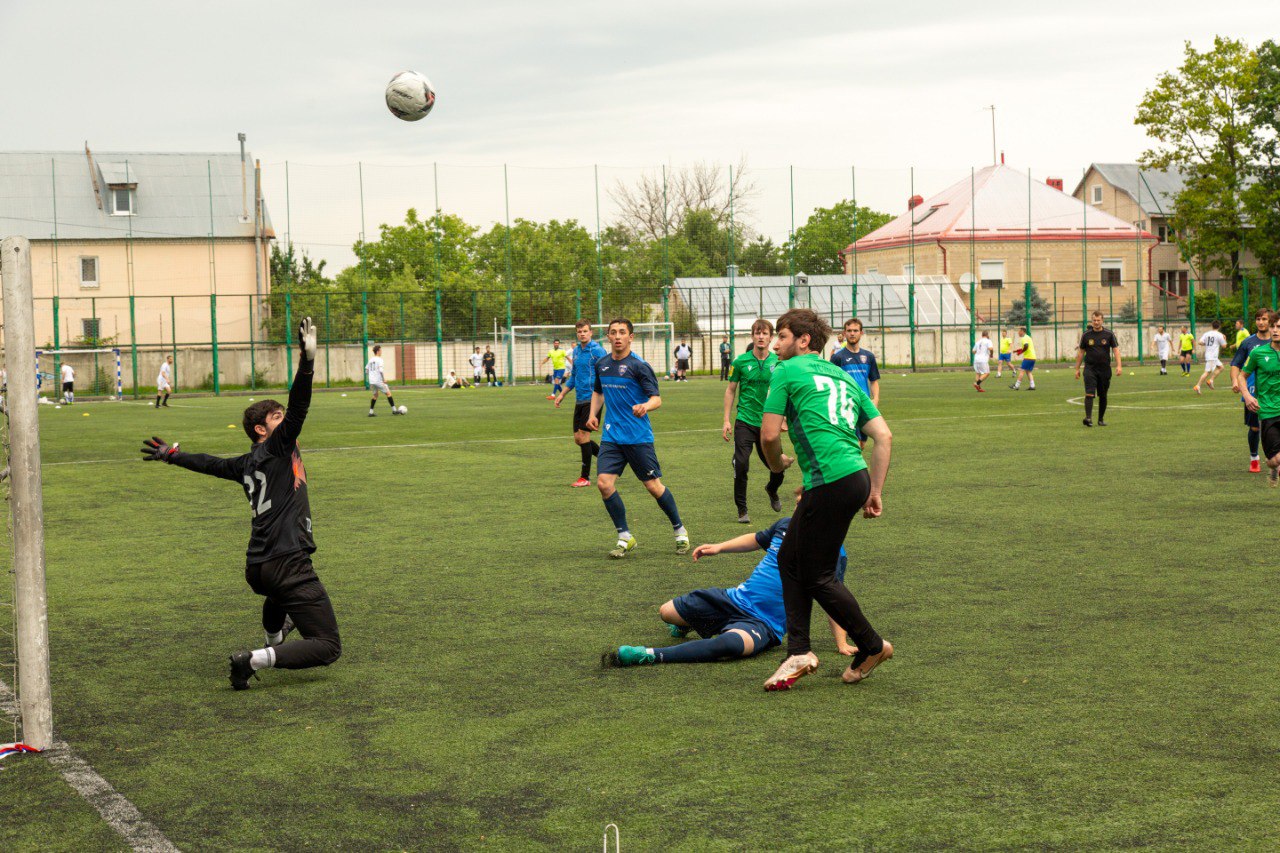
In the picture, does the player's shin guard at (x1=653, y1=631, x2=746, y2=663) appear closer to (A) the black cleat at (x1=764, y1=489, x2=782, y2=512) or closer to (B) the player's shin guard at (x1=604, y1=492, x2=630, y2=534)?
(B) the player's shin guard at (x1=604, y1=492, x2=630, y2=534)

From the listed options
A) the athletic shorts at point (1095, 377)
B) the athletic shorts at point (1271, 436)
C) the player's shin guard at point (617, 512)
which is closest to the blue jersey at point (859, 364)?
the athletic shorts at point (1271, 436)

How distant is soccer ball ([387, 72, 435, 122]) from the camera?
16.6m

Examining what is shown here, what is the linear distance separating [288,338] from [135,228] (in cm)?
1240

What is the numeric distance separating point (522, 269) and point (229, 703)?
54119 millimetres

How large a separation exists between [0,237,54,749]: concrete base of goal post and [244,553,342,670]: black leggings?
1244mm

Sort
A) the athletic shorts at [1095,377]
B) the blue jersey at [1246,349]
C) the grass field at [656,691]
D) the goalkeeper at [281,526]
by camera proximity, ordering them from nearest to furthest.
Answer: the grass field at [656,691] < the goalkeeper at [281,526] < the blue jersey at [1246,349] < the athletic shorts at [1095,377]

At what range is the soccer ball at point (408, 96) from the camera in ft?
54.4

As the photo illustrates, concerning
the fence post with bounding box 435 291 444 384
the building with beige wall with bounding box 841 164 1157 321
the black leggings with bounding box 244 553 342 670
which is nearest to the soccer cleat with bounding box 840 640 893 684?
the black leggings with bounding box 244 553 342 670

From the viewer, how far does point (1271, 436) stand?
13.7 metres

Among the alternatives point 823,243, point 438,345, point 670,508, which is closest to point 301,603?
point 670,508

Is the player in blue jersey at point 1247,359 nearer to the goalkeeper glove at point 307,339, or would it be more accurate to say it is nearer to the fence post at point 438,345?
the goalkeeper glove at point 307,339

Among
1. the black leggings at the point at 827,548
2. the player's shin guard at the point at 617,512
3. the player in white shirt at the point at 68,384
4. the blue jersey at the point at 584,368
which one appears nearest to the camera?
the black leggings at the point at 827,548

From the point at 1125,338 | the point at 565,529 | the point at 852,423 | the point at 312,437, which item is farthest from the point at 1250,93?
the point at 852,423

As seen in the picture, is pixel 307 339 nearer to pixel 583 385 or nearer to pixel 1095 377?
pixel 583 385
